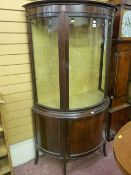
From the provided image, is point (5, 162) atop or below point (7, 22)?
below

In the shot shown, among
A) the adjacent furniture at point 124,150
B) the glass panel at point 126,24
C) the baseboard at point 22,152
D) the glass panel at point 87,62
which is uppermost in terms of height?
the glass panel at point 126,24

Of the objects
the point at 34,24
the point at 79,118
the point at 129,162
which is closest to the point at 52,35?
the point at 34,24

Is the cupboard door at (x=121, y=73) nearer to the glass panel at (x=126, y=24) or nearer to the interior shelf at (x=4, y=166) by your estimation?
the glass panel at (x=126, y=24)

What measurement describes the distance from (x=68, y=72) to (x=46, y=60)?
1.05 ft

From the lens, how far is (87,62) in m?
1.91

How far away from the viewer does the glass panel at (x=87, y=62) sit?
1.67 meters

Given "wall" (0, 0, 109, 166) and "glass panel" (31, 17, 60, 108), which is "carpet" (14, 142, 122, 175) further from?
"glass panel" (31, 17, 60, 108)

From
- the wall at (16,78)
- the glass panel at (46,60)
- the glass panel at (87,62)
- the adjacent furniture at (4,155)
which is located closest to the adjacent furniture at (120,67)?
the glass panel at (87,62)

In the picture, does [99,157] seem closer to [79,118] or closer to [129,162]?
[79,118]

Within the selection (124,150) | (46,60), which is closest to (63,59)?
(46,60)

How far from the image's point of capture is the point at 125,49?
2.18 meters

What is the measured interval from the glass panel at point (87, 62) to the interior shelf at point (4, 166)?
86 centimetres

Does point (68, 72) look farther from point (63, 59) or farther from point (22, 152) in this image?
point (22, 152)

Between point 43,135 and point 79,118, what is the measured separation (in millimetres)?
455
